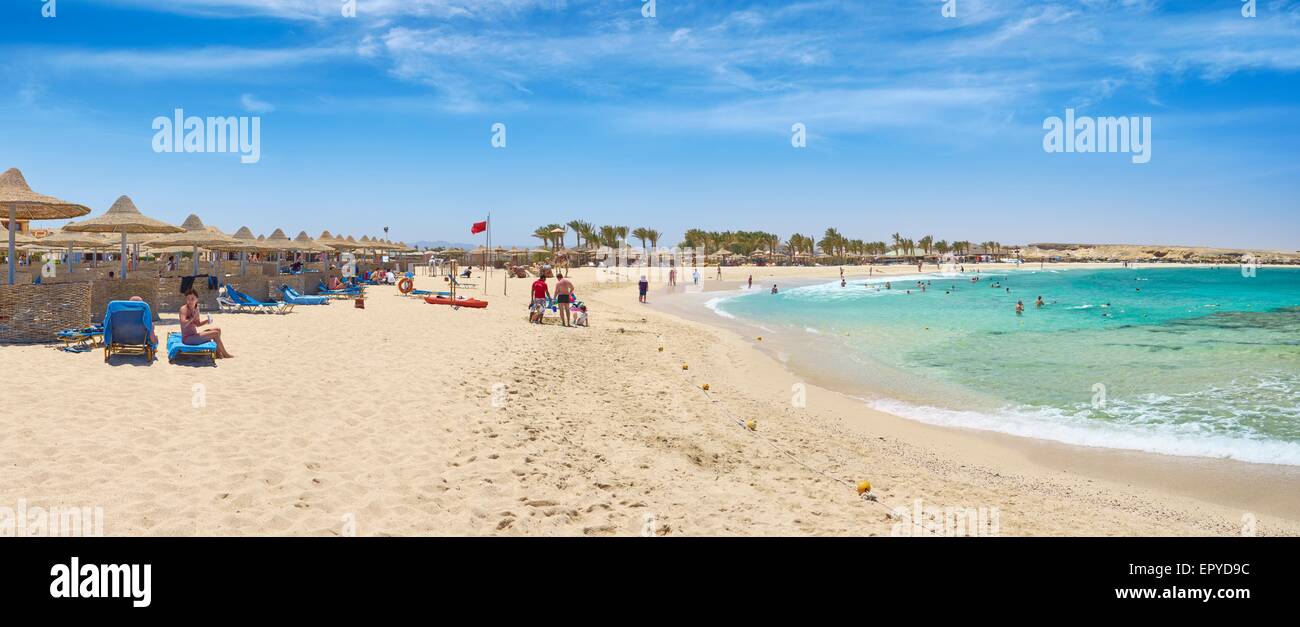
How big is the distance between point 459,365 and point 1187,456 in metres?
9.24

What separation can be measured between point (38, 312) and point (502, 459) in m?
7.81

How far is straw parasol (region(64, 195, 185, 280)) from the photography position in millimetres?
12602

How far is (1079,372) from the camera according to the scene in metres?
13.7

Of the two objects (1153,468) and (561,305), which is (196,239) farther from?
(1153,468)

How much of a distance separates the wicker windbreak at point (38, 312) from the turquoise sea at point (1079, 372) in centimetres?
1169

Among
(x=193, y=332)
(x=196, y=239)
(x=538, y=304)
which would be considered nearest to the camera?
(x=193, y=332)

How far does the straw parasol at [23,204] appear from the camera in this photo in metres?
9.55

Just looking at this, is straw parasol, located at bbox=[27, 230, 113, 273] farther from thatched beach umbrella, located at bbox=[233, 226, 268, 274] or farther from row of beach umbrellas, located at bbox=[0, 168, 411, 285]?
thatched beach umbrella, located at bbox=[233, 226, 268, 274]

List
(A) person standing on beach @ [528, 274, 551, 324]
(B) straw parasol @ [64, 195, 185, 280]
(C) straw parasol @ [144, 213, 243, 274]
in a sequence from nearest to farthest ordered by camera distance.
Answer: (B) straw parasol @ [64, 195, 185, 280] < (A) person standing on beach @ [528, 274, 551, 324] < (C) straw parasol @ [144, 213, 243, 274]

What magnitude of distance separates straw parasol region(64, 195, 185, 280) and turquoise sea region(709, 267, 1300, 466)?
13.3 m

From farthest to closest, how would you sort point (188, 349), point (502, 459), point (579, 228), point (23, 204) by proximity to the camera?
point (579, 228), point (23, 204), point (188, 349), point (502, 459)

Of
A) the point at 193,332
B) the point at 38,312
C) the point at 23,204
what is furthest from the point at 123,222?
the point at 193,332

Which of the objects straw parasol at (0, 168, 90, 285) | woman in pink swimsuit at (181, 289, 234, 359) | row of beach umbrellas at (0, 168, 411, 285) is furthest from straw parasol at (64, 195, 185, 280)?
woman in pink swimsuit at (181, 289, 234, 359)

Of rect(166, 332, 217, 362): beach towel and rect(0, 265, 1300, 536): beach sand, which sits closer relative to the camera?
rect(0, 265, 1300, 536): beach sand
